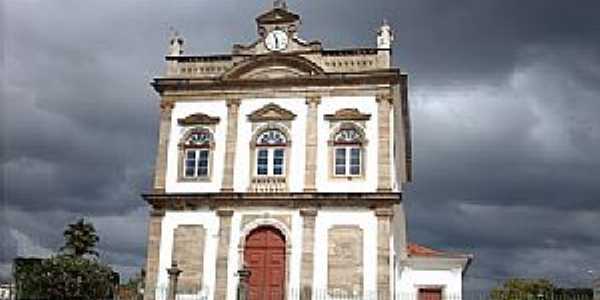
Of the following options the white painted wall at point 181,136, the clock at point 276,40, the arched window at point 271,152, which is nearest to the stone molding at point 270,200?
the white painted wall at point 181,136

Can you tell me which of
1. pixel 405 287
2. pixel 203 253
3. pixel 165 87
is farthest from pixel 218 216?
pixel 405 287

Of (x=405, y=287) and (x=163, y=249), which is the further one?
(x=405, y=287)

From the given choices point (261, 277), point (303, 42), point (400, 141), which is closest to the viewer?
point (261, 277)

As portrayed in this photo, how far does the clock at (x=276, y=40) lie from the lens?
2897 centimetres

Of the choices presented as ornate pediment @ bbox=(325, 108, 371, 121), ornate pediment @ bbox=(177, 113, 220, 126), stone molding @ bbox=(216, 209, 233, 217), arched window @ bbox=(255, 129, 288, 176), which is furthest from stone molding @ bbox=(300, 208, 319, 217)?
ornate pediment @ bbox=(177, 113, 220, 126)

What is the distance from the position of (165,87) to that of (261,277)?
839cm

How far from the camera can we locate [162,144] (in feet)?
94.8

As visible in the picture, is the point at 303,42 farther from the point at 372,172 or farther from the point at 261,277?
the point at 261,277

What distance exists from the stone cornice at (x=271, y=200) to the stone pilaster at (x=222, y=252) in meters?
0.38

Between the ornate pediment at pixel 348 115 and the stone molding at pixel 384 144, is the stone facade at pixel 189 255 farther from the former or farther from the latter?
the stone molding at pixel 384 144

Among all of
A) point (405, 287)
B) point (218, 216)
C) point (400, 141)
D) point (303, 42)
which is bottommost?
point (405, 287)

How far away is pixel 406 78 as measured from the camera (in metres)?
29.0

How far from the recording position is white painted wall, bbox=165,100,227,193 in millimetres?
28062

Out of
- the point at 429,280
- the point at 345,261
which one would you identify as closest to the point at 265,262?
the point at 345,261
